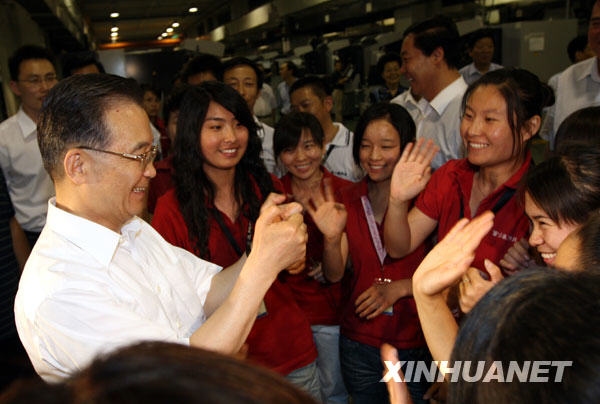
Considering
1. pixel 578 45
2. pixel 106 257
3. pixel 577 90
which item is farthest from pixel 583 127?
pixel 578 45

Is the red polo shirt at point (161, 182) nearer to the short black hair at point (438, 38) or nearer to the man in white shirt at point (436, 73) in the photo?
the man in white shirt at point (436, 73)

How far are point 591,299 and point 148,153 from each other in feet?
3.57

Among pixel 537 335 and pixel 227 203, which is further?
pixel 227 203

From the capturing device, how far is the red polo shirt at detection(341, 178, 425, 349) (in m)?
1.92

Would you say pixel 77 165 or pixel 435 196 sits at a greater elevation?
pixel 77 165

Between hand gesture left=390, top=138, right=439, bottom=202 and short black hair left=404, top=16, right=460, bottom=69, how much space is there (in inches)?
57.2

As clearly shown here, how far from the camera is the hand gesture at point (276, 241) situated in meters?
1.27

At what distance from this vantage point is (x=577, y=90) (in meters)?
3.16

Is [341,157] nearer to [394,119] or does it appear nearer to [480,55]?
[394,119]

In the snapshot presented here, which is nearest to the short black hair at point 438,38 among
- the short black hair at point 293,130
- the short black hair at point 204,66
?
the short black hair at point 293,130

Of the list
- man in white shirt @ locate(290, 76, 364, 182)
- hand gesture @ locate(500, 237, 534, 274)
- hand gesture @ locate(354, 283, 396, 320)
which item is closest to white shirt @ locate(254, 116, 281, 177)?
man in white shirt @ locate(290, 76, 364, 182)

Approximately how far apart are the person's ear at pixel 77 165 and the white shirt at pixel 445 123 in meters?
2.15

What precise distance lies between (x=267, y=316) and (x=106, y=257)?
79cm

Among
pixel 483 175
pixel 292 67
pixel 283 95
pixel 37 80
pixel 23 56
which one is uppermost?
pixel 292 67
